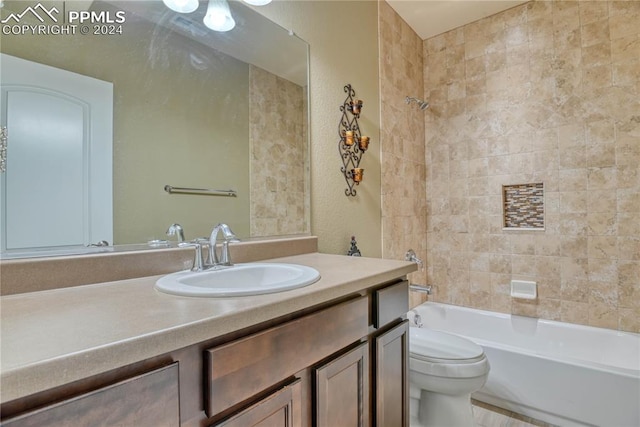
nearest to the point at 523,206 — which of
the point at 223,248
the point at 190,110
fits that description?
the point at 223,248

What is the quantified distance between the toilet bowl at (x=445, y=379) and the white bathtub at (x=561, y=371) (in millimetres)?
414

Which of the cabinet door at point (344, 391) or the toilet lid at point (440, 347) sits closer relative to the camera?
the cabinet door at point (344, 391)

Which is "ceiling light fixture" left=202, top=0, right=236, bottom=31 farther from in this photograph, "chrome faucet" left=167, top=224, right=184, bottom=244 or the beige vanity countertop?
the beige vanity countertop

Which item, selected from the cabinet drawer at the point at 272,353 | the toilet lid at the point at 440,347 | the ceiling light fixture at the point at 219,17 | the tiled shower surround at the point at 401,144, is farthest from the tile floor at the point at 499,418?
the ceiling light fixture at the point at 219,17

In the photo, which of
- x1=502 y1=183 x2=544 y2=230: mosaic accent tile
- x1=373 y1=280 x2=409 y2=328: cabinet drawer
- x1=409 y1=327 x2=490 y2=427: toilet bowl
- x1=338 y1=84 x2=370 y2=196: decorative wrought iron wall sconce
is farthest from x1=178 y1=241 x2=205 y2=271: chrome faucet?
x1=502 y1=183 x2=544 y2=230: mosaic accent tile

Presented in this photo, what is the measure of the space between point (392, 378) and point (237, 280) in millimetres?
653

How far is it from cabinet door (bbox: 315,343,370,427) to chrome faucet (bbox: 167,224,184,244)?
0.68 m

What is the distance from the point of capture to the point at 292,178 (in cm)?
162

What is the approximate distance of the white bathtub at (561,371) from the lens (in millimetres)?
1623

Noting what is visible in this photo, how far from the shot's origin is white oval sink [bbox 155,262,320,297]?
77cm

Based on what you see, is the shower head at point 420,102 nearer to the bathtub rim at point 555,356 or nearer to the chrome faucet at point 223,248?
the bathtub rim at point 555,356

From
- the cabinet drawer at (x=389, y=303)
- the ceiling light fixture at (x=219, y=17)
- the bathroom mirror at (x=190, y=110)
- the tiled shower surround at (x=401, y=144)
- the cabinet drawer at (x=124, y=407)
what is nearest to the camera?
the cabinet drawer at (x=124, y=407)

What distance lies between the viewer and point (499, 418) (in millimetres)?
1878

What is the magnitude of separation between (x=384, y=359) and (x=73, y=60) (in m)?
1.35
